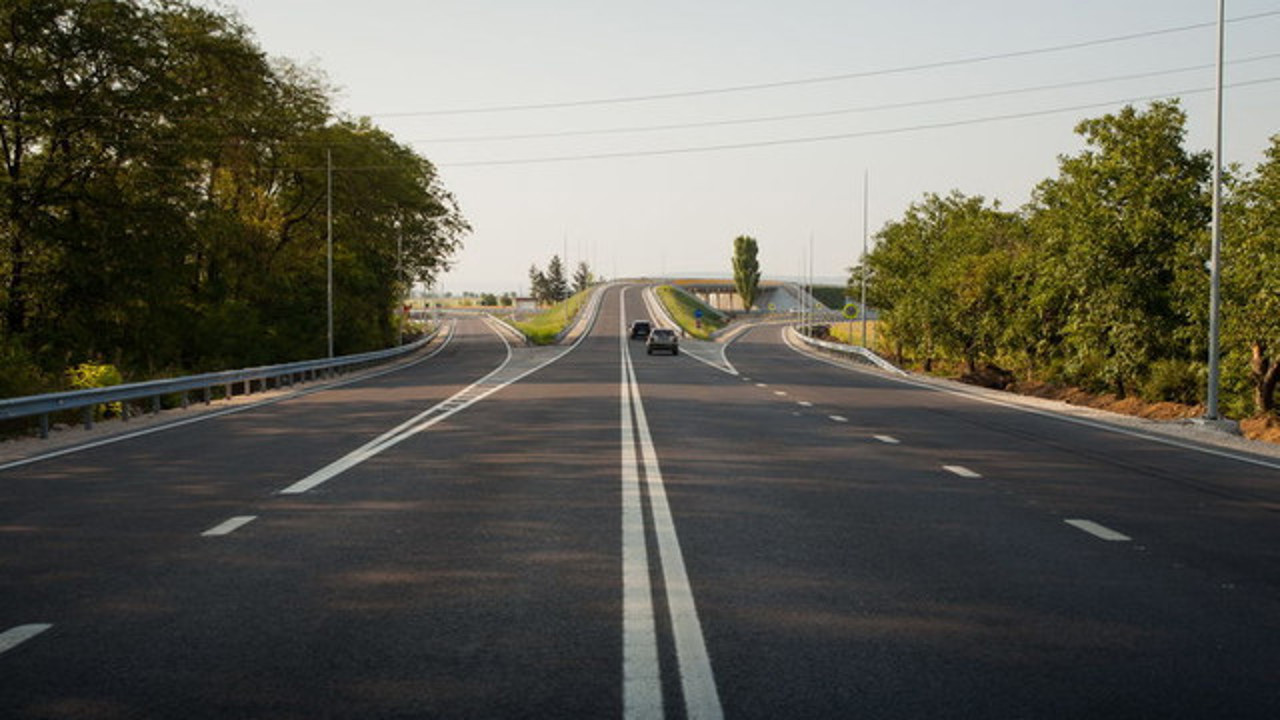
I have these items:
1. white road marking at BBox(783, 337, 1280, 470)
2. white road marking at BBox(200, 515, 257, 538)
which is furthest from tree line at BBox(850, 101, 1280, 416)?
white road marking at BBox(200, 515, 257, 538)

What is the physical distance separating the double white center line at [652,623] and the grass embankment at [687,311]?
95.0 metres

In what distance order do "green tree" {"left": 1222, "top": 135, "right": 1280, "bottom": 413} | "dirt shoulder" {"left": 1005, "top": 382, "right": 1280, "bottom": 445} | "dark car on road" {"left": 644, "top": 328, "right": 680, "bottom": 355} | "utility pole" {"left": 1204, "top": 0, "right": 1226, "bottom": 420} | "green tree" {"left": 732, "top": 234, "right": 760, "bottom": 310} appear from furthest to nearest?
"green tree" {"left": 732, "top": 234, "right": 760, "bottom": 310} → "dark car on road" {"left": 644, "top": 328, "right": 680, "bottom": 355} → "green tree" {"left": 1222, "top": 135, "right": 1280, "bottom": 413} → "dirt shoulder" {"left": 1005, "top": 382, "right": 1280, "bottom": 445} → "utility pole" {"left": 1204, "top": 0, "right": 1226, "bottom": 420}

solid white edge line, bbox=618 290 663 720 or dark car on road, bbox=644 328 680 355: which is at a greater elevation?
solid white edge line, bbox=618 290 663 720

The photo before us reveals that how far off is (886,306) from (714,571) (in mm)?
68009

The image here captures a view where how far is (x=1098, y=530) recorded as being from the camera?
811cm

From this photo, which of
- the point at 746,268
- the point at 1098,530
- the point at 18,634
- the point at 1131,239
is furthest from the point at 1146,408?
the point at 746,268

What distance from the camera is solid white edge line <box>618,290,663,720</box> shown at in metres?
4.18

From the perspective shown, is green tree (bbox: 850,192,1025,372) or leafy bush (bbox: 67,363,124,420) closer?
leafy bush (bbox: 67,363,124,420)

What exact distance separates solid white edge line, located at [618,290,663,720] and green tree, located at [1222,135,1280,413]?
79.1ft

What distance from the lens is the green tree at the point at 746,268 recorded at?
17238cm

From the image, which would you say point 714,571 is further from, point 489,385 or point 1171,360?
point 1171,360

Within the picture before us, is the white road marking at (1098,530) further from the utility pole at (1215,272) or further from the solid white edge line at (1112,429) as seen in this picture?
the utility pole at (1215,272)

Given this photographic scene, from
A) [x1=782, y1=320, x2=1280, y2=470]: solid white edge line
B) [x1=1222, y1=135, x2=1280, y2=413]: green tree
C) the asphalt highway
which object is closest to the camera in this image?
the asphalt highway

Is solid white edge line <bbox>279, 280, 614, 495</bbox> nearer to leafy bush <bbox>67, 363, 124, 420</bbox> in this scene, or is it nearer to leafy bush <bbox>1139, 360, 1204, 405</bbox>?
leafy bush <bbox>67, 363, 124, 420</bbox>
